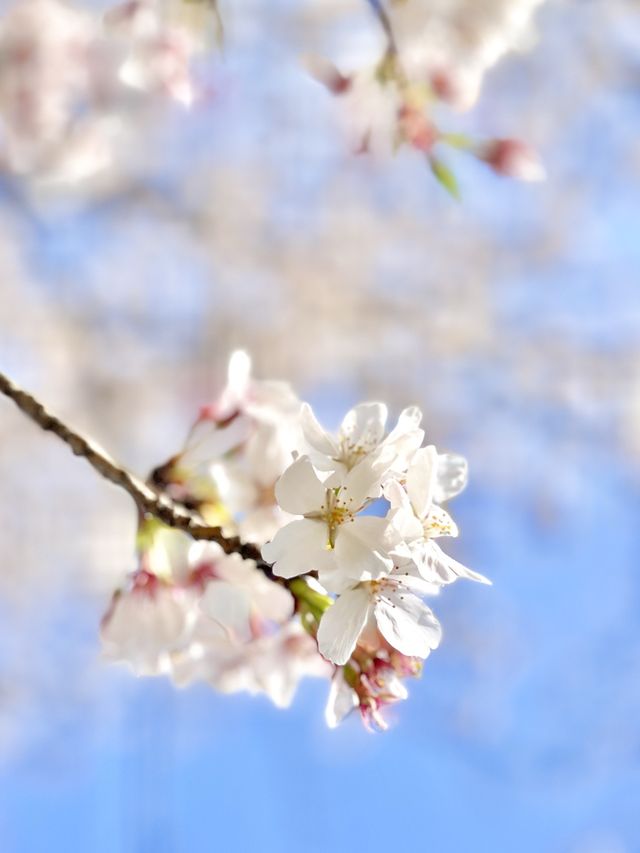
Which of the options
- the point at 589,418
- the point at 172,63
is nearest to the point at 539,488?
the point at 589,418

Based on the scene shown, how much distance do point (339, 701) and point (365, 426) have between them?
0.15 meters

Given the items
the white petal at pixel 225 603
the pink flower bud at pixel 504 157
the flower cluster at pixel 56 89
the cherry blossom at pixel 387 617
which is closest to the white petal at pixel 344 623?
the cherry blossom at pixel 387 617

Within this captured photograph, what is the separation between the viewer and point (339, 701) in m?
0.50

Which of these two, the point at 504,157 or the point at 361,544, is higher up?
the point at 504,157

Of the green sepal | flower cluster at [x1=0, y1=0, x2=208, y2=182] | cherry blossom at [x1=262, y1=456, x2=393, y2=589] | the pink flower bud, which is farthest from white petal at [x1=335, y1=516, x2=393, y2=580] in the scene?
flower cluster at [x1=0, y1=0, x2=208, y2=182]

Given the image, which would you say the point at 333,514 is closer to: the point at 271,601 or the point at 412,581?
the point at 412,581

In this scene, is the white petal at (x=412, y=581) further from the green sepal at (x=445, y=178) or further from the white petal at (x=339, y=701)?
the green sepal at (x=445, y=178)

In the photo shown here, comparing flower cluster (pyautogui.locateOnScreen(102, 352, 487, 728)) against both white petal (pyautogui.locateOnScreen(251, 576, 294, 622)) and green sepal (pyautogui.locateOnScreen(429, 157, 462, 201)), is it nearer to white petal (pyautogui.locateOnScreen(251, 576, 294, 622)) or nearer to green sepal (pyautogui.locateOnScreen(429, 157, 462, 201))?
white petal (pyautogui.locateOnScreen(251, 576, 294, 622))

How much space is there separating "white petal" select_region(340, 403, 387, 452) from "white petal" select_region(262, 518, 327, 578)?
0.05 m

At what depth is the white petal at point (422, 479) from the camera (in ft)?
1.47

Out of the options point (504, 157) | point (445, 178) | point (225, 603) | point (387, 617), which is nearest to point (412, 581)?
point (387, 617)

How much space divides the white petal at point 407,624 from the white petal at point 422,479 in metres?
0.05

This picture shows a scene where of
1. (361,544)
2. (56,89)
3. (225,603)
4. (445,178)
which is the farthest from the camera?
(56,89)

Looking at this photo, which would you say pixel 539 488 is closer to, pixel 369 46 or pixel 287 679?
pixel 369 46
